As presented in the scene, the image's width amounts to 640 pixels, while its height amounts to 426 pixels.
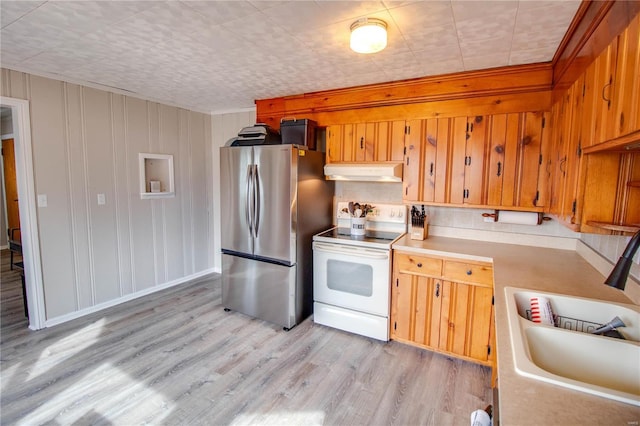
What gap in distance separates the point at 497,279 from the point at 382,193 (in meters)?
1.57

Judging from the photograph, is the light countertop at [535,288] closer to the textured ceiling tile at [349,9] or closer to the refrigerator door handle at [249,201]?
the refrigerator door handle at [249,201]

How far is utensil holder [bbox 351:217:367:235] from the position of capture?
308cm

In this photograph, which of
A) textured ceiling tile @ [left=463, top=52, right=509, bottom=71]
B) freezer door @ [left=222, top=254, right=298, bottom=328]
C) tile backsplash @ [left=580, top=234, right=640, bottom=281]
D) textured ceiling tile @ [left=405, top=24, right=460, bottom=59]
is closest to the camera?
tile backsplash @ [left=580, top=234, right=640, bottom=281]

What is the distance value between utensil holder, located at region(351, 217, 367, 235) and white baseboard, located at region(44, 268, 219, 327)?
258 cm

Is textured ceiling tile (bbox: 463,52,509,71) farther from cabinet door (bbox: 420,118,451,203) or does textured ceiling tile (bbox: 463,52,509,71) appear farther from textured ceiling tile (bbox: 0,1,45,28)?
textured ceiling tile (bbox: 0,1,45,28)

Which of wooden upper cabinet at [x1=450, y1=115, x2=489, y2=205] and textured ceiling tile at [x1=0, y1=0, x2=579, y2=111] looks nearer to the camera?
textured ceiling tile at [x1=0, y1=0, x2=579, y2=111]

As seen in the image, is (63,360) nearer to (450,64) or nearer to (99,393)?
(99,393)

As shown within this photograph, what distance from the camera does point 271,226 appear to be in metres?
3.03

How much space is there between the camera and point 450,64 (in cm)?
240

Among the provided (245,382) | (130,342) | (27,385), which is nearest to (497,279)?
(245,382)

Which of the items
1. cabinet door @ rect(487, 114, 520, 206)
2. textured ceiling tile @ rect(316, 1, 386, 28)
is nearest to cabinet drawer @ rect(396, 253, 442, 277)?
cabinet door @ rect(487, 114, 520, 206)

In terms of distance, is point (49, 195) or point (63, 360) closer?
point (63, 360)

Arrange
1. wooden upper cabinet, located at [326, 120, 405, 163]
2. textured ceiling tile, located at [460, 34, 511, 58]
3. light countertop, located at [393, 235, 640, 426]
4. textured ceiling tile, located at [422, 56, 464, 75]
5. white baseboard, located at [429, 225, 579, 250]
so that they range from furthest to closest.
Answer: wooden upper cabinet, located at [326, 120, 405, 163] → white baseboard, located at [429, 225, 579, 250] → textured ceiling tile, located at [422, 56, 464, 75] → textured ceiling tile, located at [460, 34, 511, 58] → light countertop, located at [393, 235, 640, 426]

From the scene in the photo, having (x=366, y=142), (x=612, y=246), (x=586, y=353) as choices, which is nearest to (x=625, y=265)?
(x=586, y=353)
